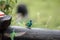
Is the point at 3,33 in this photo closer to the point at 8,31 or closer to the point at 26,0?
the point at 8,31

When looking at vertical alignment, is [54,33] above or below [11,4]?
below

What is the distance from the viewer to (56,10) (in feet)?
19.9

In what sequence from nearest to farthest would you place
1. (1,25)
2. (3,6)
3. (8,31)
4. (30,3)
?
1. (1,25)
2. (8,31)
3. (3,6)
4. (30,3)

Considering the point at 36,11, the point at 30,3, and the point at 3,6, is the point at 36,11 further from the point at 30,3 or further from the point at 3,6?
the point at 3,6

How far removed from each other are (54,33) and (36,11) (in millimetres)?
3812

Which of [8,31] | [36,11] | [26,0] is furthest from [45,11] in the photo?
[8,31]

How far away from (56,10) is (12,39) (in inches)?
163

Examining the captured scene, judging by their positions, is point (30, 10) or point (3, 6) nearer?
point (3, 6)

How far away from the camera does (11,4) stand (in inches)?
96.4

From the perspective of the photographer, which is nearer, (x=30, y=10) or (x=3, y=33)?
(x=3, y=33)

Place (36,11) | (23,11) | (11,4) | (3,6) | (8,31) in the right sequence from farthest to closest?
(36,11), (23,11), (11,4), (3,6), (8,31)

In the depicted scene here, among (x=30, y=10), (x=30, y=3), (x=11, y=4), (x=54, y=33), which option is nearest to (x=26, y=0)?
(x=30, y=3)

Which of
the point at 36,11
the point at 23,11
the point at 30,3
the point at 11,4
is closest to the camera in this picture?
the point at 11,4

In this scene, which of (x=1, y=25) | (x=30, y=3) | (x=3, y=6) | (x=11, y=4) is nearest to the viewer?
(x=1, y=25)
